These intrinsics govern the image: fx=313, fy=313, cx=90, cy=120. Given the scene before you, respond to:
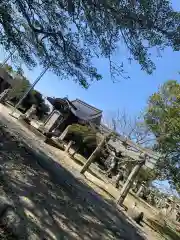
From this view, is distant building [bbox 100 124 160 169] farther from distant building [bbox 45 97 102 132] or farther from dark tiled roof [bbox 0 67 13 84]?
dark tiled roof [bbox 0 67 13 84]

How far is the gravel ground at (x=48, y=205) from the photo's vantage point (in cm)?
646

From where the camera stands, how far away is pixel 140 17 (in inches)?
269

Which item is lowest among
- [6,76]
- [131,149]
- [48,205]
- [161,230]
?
[48,205]

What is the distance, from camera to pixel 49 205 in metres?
7.70

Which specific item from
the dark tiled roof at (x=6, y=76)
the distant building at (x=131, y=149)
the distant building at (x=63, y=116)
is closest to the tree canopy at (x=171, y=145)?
the distant building at (x=131, y=149)

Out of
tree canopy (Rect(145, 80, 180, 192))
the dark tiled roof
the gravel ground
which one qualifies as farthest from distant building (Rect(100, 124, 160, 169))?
the dark tiled roof

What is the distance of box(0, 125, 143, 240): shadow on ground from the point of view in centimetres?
651

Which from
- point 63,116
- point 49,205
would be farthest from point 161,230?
point 63,116

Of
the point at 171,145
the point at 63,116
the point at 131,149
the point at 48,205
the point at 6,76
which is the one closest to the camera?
the point at 48,205

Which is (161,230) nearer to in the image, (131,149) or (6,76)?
(131,149)

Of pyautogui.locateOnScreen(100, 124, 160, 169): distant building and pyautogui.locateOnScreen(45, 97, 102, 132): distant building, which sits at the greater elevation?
pyautogui.locateOnScreen(45, 97, 102, 132): distant building

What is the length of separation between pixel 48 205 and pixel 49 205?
6 centimetres

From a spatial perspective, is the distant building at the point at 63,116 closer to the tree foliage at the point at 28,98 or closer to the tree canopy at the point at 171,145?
the tree foliage at the point at 28,98

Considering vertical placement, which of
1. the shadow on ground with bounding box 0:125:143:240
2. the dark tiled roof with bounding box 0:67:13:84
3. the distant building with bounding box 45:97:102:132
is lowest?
the shadow on ground with bounding box 0:125:143:240
